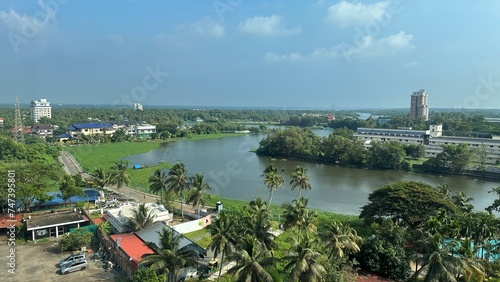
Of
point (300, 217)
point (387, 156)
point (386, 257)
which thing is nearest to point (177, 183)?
point (300, 217)

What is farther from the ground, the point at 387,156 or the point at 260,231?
the point at 260,231

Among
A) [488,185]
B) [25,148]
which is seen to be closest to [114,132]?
[25,148]

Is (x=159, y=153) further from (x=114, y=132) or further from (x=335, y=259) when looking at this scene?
(x=335, y=259)

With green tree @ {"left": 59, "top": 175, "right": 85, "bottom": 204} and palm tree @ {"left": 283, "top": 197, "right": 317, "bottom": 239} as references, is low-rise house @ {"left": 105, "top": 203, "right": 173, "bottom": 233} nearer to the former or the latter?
green tree @ {"left": 59, "top": 175, "right": 85, "bottom": 204}

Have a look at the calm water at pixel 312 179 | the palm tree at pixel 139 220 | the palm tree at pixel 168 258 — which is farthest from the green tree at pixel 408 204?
the palm tree at pixel 168 258

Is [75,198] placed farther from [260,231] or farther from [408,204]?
[408,204]

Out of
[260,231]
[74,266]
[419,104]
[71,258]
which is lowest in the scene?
[74,266]

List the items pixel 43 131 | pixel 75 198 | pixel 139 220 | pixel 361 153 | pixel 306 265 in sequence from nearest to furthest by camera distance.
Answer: pixel 306 265 < pixel 139 220 < pixel 75 198 < pixel 361 153 < pixel 43 131
